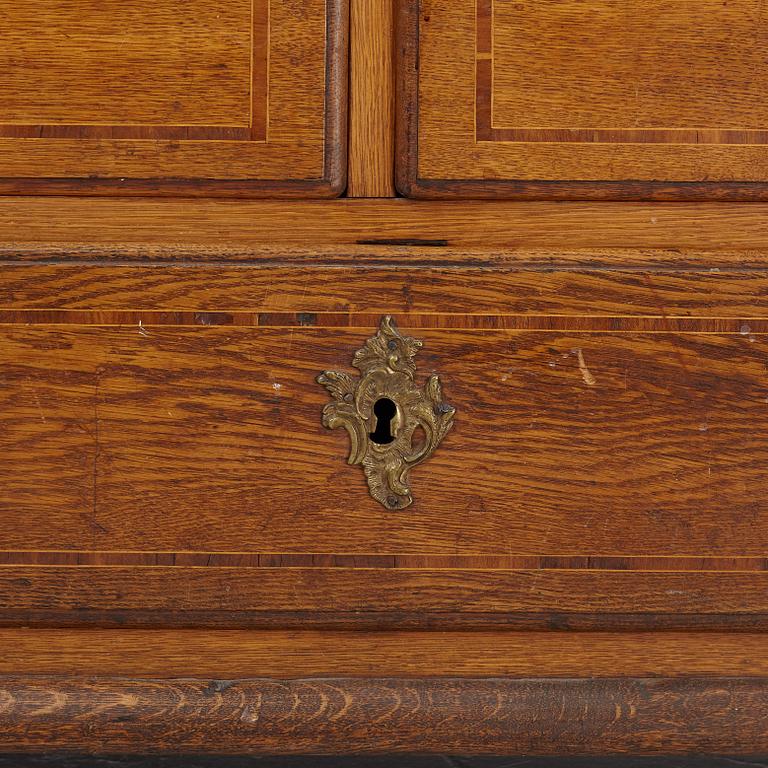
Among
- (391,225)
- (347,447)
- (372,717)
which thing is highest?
(391,225)

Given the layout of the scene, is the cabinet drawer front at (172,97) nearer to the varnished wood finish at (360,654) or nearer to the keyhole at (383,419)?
the keyhole at (383,419)

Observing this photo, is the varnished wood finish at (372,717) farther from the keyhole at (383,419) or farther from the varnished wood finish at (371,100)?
the varnished wood finish at (371,100)

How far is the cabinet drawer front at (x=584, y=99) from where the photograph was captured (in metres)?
0.51

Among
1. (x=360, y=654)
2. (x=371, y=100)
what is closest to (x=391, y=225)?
(x=371, y=100)

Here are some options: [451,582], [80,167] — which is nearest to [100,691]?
[451,582]

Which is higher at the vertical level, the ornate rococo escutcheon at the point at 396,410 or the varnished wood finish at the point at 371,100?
the varnished wood finish at the point at 371,100

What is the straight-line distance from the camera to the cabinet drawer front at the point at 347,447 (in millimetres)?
506

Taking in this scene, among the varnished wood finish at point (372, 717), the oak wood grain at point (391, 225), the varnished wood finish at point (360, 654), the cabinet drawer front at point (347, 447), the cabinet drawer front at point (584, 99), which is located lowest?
the varnished wood finish at point (372, 717)

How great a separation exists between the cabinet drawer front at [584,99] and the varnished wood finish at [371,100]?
12 mm

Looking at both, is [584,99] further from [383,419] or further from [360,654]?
[360,654]

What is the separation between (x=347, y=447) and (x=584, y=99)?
10.5 inches

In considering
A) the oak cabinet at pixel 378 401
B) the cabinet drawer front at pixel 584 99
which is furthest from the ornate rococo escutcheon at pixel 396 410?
the cabinet drawer front at pixel 584 99

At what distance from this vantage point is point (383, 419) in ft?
1.71

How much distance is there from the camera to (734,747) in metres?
0.51
